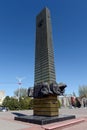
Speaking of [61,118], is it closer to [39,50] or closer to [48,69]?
[48,69]

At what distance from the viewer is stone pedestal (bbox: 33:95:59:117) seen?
10570 mm

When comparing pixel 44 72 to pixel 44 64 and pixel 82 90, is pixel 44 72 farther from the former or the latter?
pixel 82 90

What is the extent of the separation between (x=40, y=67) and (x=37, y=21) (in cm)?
408

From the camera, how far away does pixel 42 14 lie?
44.2ft

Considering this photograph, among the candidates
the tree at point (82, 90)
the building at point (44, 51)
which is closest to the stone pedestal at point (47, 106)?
the building at point (44, 51)

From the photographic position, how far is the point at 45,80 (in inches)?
453

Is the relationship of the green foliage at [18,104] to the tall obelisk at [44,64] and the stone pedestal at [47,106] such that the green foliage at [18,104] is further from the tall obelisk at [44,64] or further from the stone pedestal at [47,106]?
the stone pedestal at [47,106]

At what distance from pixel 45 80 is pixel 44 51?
2.10 meters

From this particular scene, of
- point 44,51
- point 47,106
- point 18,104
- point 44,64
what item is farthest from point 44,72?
point 18,104

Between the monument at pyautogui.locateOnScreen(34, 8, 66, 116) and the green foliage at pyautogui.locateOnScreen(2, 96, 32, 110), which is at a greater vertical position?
the monument at pyautogui.locateOnScreen(34, 8, 66, 116)

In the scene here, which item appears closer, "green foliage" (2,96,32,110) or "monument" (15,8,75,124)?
"monument" (15,8,75,124)

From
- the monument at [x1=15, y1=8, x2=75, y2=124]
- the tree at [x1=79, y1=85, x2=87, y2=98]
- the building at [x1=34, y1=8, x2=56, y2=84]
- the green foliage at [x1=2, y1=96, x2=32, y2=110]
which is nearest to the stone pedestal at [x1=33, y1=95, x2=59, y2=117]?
the monument at [x1=15, y1=8, x2=75, y2=124]

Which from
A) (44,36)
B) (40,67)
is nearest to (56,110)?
(40,67)

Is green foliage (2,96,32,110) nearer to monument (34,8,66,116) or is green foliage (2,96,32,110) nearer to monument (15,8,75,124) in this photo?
monument (15,8,75,124)
